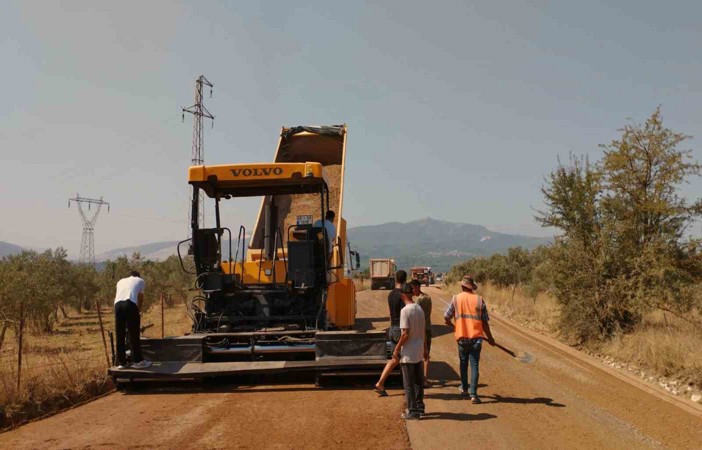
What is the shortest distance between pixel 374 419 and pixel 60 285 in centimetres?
2264

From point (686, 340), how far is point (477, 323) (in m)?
5.40

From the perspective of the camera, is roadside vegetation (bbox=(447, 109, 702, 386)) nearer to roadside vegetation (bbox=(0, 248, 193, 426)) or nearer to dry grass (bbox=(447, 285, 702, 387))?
dry grass (bbox=(447, 285, 702, 387))

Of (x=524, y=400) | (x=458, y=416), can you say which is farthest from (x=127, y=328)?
(x=524, y=400)

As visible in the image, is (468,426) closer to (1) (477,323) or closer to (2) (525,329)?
(1) (477,323)

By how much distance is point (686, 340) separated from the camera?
10.4 m

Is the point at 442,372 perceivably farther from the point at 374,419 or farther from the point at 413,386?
the point at 374,419

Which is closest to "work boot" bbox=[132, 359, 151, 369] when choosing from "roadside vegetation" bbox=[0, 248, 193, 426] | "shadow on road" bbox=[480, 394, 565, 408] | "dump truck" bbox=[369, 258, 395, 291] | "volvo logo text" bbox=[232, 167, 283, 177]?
"roadside vegetation" bbox=[0, 248, 193, 426]

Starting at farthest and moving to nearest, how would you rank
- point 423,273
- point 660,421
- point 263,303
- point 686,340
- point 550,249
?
point 423,273, point 550,249, point 686,340, point 263,303, point 660,421

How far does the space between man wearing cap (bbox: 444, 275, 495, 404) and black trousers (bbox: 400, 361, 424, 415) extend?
3.40ft

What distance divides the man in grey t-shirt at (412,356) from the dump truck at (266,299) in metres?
1.35

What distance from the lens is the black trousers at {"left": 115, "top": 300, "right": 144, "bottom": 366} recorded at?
817cm

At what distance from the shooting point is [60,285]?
2475 cm

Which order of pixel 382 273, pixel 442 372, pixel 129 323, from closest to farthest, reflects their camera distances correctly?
1. pixel 129 323
2. pixel 442 372
3. pixel 382 273

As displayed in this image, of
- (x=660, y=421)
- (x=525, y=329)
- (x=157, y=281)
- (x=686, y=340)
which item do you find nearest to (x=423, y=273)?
(x=157, y=281)
